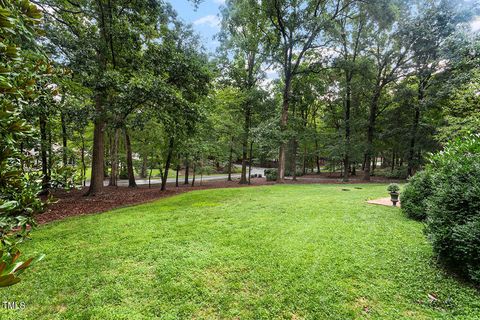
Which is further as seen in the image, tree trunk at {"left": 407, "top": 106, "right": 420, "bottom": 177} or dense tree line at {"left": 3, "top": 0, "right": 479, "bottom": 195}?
tree trunk at {"left": 407, "top": 106, "right": 420, "bottom": 177}

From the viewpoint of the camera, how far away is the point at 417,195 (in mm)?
5094

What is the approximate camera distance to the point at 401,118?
15.8m

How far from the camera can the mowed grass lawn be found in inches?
87.1

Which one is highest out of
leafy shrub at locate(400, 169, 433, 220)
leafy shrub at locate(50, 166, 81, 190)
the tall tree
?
the tall tree

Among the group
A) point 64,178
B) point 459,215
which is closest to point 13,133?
point 64,178

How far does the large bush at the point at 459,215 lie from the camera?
2.47 metres

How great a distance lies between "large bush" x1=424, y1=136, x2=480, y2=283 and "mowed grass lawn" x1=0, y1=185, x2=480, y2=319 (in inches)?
11.0

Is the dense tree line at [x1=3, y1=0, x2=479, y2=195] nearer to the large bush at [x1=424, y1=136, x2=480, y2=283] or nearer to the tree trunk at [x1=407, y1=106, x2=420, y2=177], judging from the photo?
the tree trunk at [x1=407, y1=106, x2=420, y2=177]

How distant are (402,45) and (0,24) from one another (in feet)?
61.1

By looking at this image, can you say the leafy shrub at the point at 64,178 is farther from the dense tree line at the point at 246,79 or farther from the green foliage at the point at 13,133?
the dense tree line at the point at 246,79

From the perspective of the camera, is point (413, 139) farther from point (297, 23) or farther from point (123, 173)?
point (123, 173)

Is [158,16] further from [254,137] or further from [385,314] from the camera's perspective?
[385,314]

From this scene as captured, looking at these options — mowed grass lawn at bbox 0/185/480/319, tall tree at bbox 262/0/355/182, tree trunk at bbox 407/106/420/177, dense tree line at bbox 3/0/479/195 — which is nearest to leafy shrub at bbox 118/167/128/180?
dense tree line at bbox 3/0/479/195

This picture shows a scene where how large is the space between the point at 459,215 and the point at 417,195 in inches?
109
